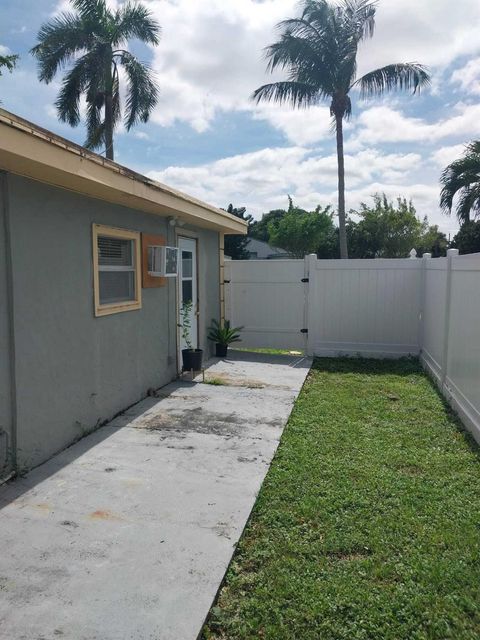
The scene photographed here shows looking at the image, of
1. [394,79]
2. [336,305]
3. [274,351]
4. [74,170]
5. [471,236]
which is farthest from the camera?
[471,236]

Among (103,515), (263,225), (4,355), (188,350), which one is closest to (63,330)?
(4,355)

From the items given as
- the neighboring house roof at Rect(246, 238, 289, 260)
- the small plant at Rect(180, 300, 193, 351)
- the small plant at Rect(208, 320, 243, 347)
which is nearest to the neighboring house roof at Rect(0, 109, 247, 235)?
the small plant at Rect(180, 300, 193, 351)

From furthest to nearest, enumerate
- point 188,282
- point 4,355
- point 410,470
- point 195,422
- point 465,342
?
1. point 188,282
2. point 195,422
3. point 465,342
4. point 410,470
5. point 4,355

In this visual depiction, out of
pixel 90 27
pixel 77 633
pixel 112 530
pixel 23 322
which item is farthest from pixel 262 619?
pixel 90 27

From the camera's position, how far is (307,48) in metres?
16.2

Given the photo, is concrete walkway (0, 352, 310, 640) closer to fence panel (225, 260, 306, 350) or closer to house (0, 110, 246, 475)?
house (0, 110, 246, 475)

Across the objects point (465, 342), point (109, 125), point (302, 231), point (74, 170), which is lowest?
point (465, 342)

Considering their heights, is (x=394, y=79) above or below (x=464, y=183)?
above

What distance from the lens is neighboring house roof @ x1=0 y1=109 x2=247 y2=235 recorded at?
127 inches

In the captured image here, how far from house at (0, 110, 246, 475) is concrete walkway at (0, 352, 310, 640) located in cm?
37

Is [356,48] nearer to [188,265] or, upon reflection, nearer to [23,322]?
[188,265]

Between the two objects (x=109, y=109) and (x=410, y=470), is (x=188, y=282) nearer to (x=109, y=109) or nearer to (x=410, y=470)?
(x=410, y=470)

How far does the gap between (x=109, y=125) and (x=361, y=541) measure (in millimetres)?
17931

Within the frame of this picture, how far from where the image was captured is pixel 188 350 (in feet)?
24.4
